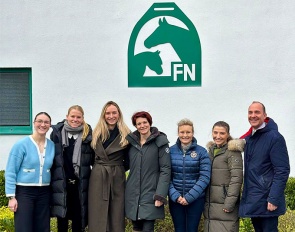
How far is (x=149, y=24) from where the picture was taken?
1043 cm

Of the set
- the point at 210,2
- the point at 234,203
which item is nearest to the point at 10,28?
the point at 210,2

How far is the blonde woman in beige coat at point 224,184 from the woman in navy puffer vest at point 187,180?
0.35 feet

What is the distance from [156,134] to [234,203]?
1.16 m

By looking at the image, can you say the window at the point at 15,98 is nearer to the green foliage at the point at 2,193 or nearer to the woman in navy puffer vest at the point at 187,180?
the green foliage at the point at 2,193

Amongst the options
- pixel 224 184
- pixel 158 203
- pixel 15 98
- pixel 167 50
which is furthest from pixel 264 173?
pixel 15 98

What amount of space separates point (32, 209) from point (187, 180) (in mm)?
1772

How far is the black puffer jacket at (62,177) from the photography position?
270 inches

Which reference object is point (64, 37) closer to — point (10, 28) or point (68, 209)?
point (10, 28)

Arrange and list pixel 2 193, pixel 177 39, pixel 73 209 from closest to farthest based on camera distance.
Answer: pixel 73 209
pixel 2 193
pixel 177 39

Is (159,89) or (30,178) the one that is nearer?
(30,178)

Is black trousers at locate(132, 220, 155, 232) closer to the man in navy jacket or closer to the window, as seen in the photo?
the man in navy jacket

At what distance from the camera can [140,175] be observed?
270 inches

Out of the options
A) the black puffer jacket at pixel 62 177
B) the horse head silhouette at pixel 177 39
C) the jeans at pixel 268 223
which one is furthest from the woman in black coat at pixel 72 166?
the horse head silhouette at pixel 177 39

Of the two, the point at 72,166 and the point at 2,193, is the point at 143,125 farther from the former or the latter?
the point at 2,193
